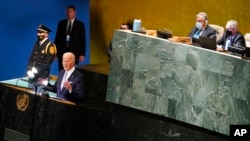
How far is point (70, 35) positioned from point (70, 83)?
7.25 feet

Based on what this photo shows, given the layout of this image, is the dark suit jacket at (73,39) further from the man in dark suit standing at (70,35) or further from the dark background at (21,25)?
the dark background at (21,25)

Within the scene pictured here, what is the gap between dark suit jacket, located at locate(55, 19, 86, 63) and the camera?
9234 mm

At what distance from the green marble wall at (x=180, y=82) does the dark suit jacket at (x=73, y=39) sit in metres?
2.40

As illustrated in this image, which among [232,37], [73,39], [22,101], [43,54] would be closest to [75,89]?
[22,101]

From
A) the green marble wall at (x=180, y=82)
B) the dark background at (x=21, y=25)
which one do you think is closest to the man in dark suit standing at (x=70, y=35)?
the dark background at (x=21, y=25)

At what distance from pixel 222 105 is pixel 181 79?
0.54 m

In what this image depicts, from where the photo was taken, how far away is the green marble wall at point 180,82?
5.99 meters

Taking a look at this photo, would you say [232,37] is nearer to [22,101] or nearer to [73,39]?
[73,39]

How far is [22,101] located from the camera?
23.8 ft

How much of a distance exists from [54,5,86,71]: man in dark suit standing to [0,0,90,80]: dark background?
109 cm

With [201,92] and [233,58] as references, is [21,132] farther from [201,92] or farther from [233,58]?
[233,58]

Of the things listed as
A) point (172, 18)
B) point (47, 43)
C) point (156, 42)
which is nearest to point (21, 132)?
point (47, 43)

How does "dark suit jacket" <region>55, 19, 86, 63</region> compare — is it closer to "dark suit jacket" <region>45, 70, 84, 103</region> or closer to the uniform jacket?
the uniform jacket

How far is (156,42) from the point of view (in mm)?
6555
